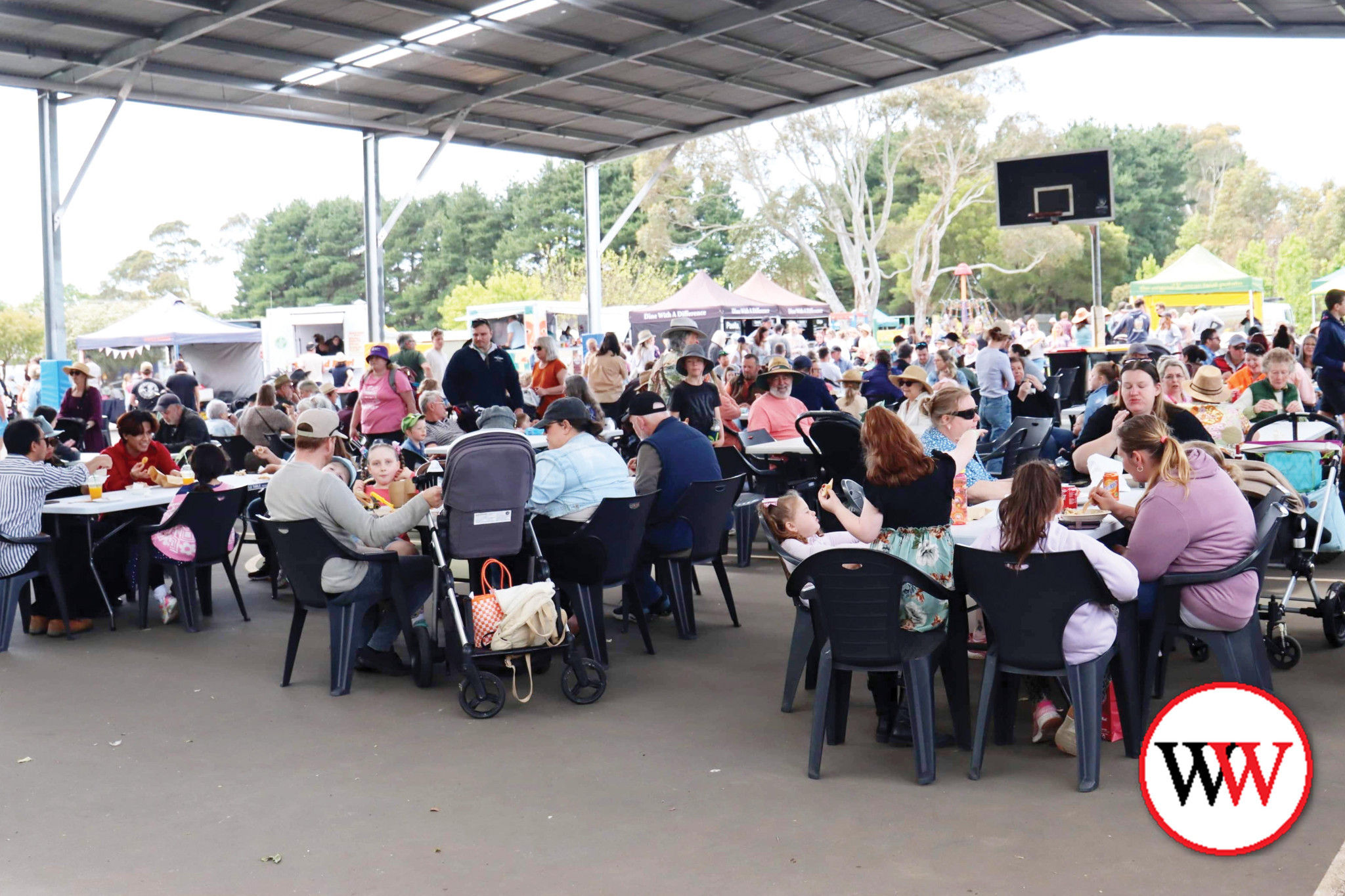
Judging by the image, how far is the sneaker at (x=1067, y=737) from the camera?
4023 mm

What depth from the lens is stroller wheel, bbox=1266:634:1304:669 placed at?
4.94 m

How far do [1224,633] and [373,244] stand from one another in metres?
13.7

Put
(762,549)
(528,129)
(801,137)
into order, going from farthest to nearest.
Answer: (801,137) < (528,129) < (762,549)

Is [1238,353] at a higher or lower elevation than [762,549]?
higher

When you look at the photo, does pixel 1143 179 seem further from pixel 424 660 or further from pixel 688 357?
pixel 424 660

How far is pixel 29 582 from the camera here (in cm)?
650

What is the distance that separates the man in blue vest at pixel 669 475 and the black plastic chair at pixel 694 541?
3cm

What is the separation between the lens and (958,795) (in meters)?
3.76

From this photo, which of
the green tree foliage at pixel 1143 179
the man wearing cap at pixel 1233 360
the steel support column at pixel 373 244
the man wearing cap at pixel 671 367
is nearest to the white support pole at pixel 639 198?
the steel support column at pixel 373 244

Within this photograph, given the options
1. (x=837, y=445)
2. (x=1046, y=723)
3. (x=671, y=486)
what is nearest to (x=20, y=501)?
(x=671, y=486)

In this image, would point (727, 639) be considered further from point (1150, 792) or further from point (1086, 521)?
point (1150, 792)

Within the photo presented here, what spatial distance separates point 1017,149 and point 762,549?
1243 inches

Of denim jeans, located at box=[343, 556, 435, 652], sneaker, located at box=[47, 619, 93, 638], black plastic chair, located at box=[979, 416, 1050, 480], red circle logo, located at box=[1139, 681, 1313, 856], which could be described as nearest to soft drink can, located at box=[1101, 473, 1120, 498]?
red circle logo, located at box=[1139, 681, 1313, 856]

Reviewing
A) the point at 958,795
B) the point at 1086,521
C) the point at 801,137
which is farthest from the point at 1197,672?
the point at 801,137
